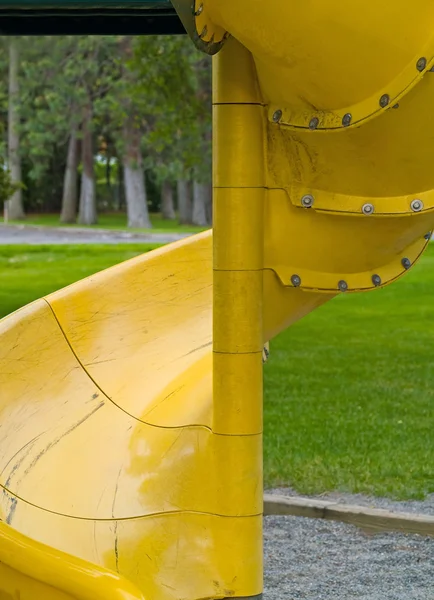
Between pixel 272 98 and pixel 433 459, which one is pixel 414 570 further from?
pixel 272 98

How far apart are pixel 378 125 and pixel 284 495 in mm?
2891

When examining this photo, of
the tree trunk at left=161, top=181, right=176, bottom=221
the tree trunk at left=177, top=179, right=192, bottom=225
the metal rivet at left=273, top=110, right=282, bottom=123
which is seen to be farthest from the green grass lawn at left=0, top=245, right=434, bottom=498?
the tree trunk at left=161, top=181, right=176, bottom=221

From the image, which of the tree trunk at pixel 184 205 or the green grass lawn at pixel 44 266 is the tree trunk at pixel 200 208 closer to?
the tree trunk at pixel 184 205

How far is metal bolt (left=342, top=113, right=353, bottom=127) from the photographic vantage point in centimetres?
205

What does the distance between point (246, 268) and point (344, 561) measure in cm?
203

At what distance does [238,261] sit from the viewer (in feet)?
7.47

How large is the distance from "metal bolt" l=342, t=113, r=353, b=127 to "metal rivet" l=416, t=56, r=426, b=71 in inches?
6.9

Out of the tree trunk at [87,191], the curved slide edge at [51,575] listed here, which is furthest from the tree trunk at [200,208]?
the curved slide edge at [51,575]

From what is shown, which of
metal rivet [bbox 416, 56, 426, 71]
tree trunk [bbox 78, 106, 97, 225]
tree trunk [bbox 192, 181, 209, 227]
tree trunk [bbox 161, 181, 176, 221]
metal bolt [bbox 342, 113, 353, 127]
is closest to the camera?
metal rivet [bbox 416, 56, 426, 71]

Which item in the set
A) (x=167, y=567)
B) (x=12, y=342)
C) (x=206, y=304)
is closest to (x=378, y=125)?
(x=167, y=567)

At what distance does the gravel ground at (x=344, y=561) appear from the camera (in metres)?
3.60

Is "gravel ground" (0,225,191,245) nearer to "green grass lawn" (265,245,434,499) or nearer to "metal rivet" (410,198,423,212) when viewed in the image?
"green grass lawn" (265,245,434,499)

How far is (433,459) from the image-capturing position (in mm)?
5301

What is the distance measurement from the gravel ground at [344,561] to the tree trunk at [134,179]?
A: 28.1m
